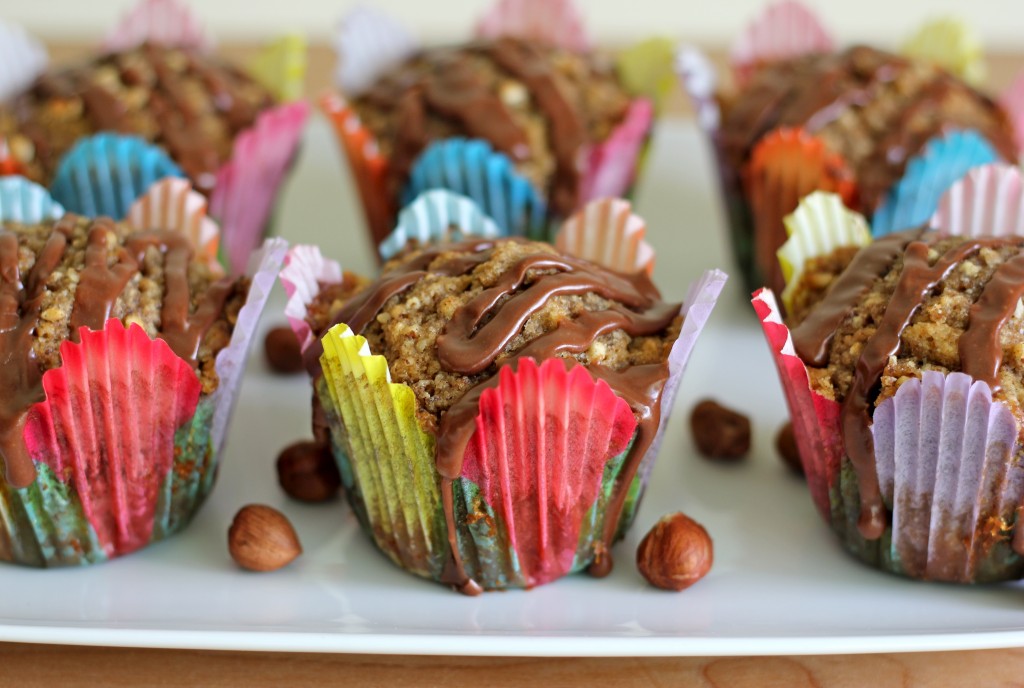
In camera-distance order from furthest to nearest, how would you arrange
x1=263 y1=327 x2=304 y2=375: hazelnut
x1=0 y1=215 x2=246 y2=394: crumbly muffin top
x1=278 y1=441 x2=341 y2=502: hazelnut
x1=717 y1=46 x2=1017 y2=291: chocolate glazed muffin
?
x1=717 y1=46 x2=1017 y2=291: chocolate glazed muffin, x1=263 y1=327 x2=304 y2=375: hazelnut, x1=278 y1=441 x2=341 y2=502: hazelnut, x1=0 y1=215 x2=246 y2=394: crumbly muffin top

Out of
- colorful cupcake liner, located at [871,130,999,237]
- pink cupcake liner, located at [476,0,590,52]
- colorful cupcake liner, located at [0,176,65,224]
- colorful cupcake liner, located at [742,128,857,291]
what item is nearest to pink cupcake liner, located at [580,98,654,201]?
colorful cupcake liner, located at [742,128,857,291]

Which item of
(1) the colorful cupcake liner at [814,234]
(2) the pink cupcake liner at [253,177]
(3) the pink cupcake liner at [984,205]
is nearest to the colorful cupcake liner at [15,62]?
(2) the pink cupcake liner at [253,177]

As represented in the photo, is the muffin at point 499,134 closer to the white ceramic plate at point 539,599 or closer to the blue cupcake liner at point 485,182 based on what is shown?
the blue cupcake liner at point 485,182

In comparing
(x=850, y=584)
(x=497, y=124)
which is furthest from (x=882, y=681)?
(x=497, y=124)

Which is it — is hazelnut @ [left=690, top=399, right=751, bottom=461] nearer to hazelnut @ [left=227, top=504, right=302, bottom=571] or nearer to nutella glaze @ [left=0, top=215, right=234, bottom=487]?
hazelnut @ [left=227, top=504, right=302, bottom=571]

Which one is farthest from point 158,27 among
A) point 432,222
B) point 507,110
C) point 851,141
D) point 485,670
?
point 485,670

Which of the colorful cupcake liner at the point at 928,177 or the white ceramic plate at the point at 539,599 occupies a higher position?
the colorful cupcake liner at the point at 928,177
